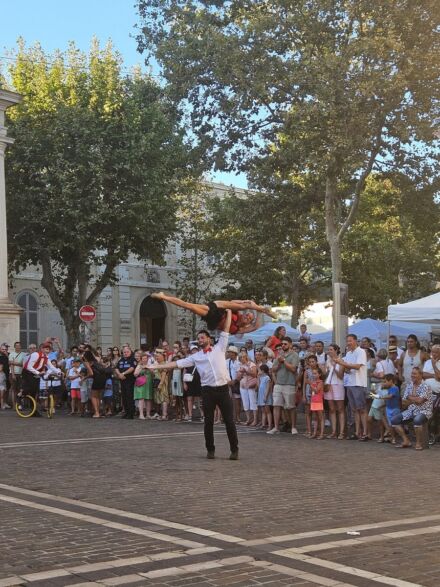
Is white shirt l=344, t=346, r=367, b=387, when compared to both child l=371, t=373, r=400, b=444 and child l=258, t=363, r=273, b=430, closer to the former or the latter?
child l=371, t=373, r=400, b=444

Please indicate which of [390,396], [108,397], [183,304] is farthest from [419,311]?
[183,304]

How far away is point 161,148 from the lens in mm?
35094

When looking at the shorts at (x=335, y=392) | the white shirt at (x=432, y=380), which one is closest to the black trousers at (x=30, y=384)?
the shorts at (x=335, y=392)

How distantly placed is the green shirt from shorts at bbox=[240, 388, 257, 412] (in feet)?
5.43

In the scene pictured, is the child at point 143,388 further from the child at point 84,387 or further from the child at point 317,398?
the child at point 317,398

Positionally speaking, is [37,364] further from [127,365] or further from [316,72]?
[316,72]

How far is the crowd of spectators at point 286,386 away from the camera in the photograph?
1548 centimetres

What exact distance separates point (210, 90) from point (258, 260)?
1678 cm

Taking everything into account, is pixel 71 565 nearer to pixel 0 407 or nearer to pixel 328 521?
pixel 328 521

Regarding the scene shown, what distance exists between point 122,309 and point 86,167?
14.2 meters

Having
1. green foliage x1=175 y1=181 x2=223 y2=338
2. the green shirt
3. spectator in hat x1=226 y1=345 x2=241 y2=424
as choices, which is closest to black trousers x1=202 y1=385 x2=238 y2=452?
the green shirt

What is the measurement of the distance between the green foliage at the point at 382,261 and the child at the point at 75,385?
20.0 m

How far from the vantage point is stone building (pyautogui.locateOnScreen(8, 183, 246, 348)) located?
1662 inches

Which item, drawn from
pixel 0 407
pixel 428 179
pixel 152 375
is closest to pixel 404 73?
pixel 428 179
